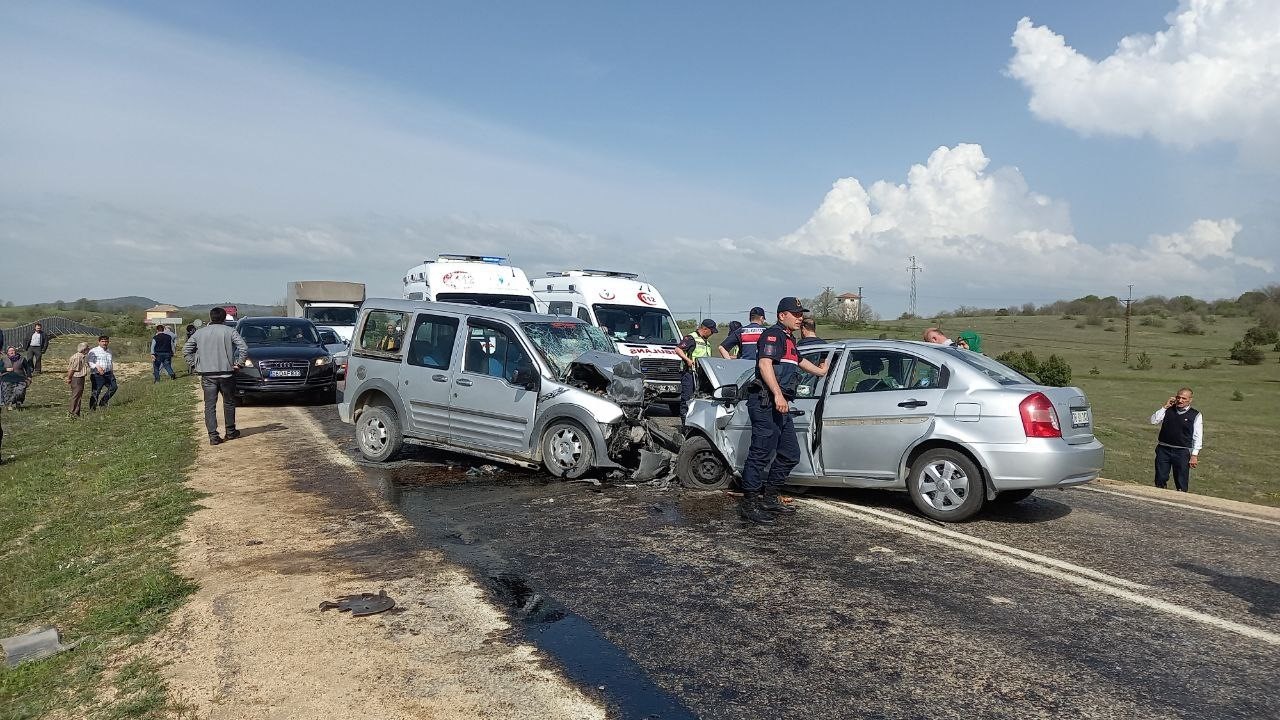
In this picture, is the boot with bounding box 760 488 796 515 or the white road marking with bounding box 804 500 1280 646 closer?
the white road marking with bounding box 804 500 1280 646

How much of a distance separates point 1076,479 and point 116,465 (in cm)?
1058

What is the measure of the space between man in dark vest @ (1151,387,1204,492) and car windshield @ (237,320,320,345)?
15.2 metres

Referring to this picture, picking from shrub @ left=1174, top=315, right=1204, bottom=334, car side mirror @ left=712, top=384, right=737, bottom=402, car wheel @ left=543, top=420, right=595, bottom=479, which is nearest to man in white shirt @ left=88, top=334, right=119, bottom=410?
car wheel @ left=543, top=420, right=595, bottom=479

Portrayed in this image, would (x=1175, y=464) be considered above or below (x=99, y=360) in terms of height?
below

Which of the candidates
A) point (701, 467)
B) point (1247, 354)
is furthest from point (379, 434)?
point (1247, 354)

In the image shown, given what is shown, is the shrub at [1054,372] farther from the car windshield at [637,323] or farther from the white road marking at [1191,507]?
A: the white road marking at [1191,507]

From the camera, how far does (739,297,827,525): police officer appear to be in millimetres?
7402

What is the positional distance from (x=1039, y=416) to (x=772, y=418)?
2138mm

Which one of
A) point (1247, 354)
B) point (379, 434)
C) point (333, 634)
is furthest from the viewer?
point (1247, 354)

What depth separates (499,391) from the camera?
9125 mm

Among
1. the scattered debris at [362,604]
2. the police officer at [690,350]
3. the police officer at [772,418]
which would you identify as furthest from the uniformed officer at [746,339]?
the scattered debris at [362,604]

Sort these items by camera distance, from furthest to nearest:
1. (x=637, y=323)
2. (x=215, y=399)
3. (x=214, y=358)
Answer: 1. (x=637, y=323)
2. (x=214, y=358)
3. (x=215, y=399)

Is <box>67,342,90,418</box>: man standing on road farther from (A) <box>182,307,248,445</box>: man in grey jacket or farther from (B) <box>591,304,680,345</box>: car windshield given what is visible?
(B) <box>591,304,680,345</box>: car windshield

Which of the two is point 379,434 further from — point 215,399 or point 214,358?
point 214,358
